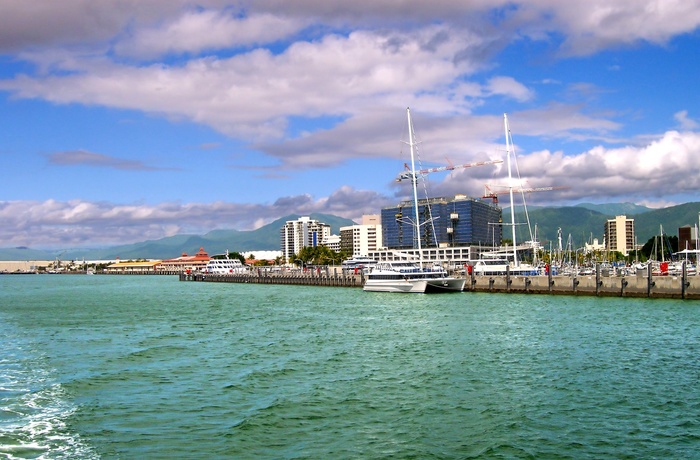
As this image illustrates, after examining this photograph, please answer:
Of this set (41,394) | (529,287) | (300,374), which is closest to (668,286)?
(529,287)

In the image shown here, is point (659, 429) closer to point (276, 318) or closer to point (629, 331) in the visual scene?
point (629, 331)

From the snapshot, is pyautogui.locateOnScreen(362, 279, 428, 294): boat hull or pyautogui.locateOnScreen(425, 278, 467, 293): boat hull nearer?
pyautogui.locateOnScreen(362, 279, 428, 294): boat hull

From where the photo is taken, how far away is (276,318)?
53781 millimetres

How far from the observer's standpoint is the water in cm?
1767

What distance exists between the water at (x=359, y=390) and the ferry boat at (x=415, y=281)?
31893 mm

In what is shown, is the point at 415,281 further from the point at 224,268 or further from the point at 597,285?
the point at 224,268

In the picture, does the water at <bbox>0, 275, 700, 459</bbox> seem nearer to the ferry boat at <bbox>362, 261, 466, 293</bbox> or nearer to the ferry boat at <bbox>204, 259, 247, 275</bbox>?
the ferry boat at <bbox>362, 261, 466, 293</bbox>

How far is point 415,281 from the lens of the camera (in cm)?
7894

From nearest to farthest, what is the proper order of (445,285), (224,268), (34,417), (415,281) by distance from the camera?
1. (34,417)
2. (415,281)
3. (445,285)
4. (224,268)

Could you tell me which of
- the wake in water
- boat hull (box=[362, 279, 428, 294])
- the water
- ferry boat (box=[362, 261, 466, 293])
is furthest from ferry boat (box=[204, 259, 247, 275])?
the wake in water

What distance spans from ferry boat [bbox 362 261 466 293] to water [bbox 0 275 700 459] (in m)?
31.9

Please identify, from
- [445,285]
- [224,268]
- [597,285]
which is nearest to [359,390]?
[597,285]

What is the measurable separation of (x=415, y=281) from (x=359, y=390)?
181 feet

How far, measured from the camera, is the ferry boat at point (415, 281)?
79000mm
